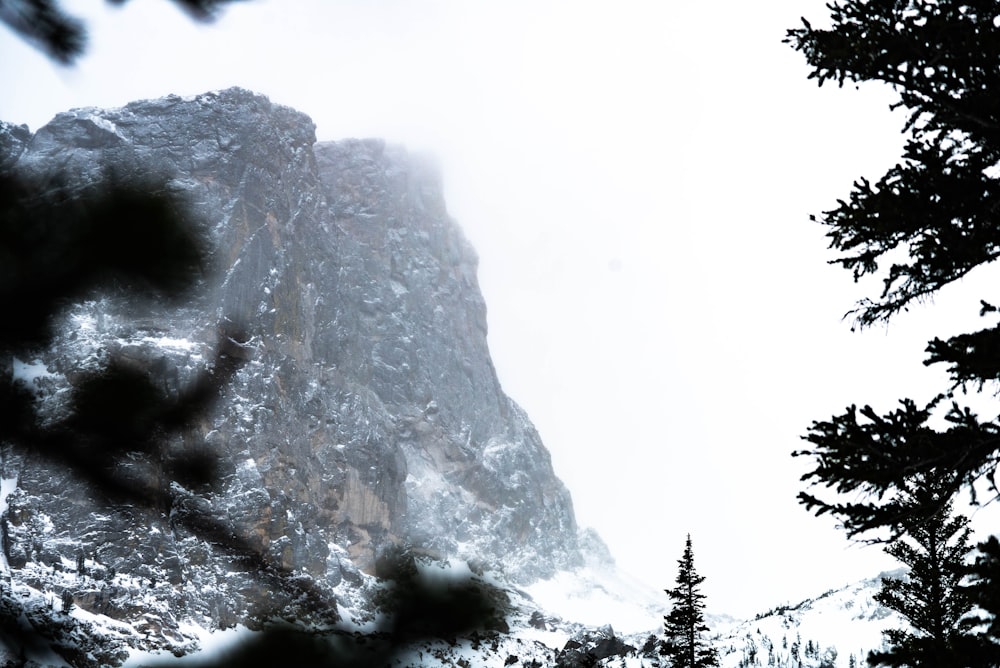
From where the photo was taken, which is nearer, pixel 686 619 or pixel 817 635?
pixel 686 619

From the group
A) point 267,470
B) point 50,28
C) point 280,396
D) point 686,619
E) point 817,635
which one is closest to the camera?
point 50,28

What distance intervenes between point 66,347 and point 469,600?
1.70m

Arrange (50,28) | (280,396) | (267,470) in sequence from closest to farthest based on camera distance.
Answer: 1. (50,28)
2. (267,470)
3. (280,396)

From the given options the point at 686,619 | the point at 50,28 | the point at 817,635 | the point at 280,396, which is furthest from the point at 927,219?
the point at 280,396

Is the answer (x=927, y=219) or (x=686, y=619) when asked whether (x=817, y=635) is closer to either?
(x=686, y=619)

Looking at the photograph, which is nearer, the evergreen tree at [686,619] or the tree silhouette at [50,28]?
the tree silhouette at [50,28]

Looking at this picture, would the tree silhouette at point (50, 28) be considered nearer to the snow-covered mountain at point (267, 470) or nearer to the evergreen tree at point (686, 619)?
the snow-covered mountain at point (267, 470)

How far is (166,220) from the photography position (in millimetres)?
2719

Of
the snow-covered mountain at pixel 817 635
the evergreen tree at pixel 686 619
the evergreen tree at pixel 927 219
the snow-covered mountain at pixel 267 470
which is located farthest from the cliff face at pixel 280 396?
the evergreen tree at pixel 927 219

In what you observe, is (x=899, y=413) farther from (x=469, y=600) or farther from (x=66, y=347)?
(x=66, y=347)

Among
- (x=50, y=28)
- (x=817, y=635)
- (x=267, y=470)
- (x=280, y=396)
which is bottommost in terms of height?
(x=50, y=28)

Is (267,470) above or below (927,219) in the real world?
above

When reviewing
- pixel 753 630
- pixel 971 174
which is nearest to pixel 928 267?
pixel 971 174

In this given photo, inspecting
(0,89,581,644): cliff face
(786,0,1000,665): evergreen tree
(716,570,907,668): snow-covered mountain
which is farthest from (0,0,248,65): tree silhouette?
(0,89,581,644): cliff face
